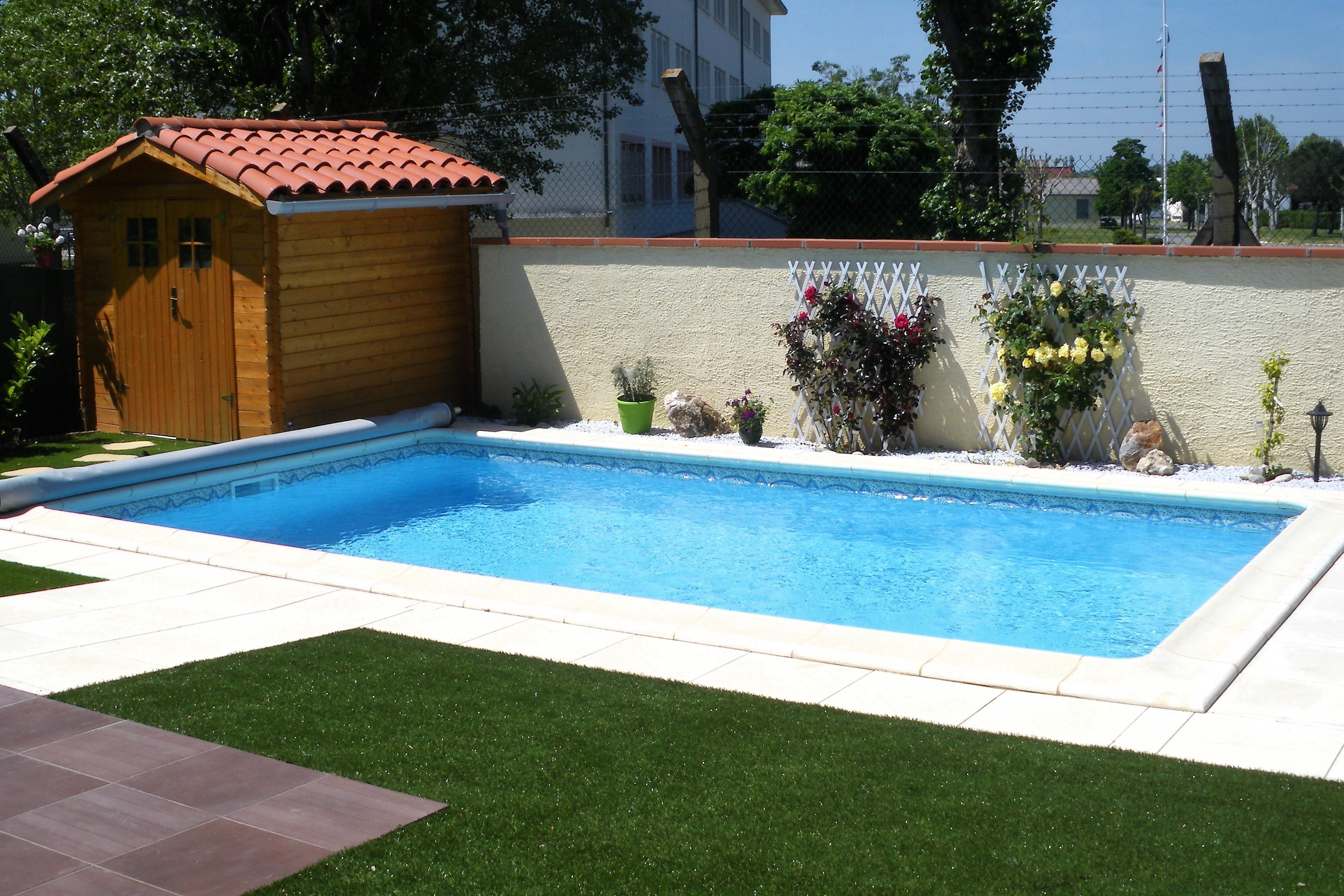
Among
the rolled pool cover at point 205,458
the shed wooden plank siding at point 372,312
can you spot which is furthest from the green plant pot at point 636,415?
the shed wooden plank siding at point 372,312

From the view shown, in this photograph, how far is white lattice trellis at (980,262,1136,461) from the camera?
9539 mm

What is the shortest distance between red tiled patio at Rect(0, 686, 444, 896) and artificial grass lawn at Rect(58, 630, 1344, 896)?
0.36ft

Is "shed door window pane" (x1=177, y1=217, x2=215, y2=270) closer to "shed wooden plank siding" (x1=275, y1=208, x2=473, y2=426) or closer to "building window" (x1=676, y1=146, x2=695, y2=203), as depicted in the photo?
"shed wooden plank siding" (x1=275, y1=208, x2=473, y2=426)

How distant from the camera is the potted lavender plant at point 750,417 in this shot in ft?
35.3

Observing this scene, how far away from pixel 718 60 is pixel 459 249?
90.3 ft

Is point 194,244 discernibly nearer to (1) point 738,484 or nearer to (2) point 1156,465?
(1) point 738,484

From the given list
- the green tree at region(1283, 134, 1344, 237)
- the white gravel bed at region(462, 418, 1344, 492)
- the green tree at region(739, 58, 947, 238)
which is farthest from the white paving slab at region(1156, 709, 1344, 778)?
the green tree at region(1283, 134, 1344, 237)

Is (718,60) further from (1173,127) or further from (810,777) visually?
(810,777)

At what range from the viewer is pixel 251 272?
10.5 m

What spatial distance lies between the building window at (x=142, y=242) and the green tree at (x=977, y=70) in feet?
25.3

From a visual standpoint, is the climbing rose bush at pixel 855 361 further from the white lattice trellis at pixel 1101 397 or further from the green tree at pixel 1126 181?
the green tree at pixel 1126 181

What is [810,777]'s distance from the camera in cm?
409

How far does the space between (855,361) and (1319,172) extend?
32.4 metres

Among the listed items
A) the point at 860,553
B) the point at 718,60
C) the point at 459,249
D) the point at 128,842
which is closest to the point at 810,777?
the point at 128,842
